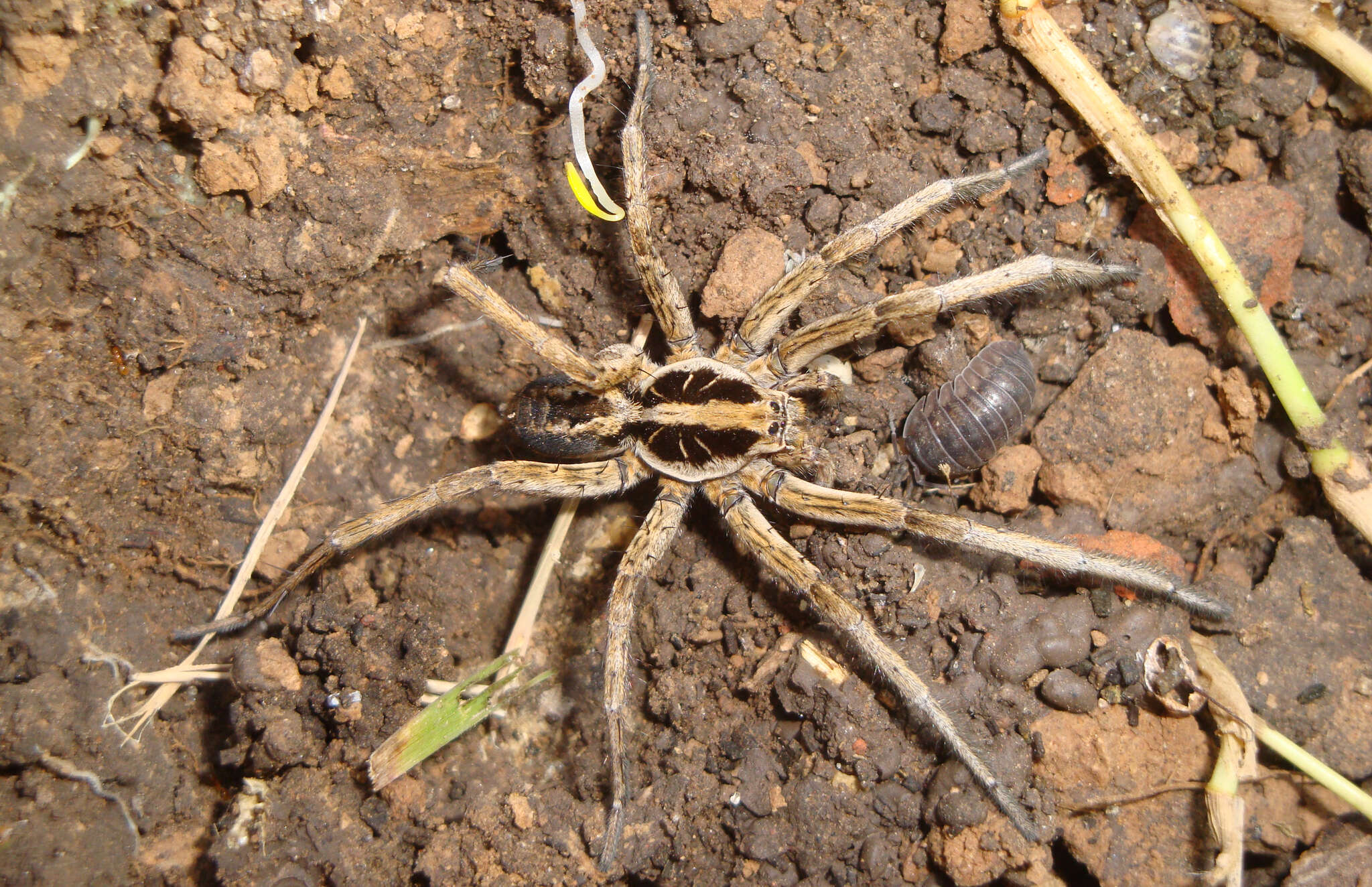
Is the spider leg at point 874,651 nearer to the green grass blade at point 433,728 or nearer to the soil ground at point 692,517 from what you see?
the soil ground at point 692,517

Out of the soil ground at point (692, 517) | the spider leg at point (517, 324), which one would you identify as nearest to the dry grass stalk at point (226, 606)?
the soil ground at point (692, 517)

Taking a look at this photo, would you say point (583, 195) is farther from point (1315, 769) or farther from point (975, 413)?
point (1315, 769)

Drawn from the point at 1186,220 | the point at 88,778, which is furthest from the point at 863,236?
the point at 88,778

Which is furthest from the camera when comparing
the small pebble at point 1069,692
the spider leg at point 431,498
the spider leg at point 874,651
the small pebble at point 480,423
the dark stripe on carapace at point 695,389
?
the small pebble at point 480,423

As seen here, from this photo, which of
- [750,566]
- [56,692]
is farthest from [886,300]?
[56,692]

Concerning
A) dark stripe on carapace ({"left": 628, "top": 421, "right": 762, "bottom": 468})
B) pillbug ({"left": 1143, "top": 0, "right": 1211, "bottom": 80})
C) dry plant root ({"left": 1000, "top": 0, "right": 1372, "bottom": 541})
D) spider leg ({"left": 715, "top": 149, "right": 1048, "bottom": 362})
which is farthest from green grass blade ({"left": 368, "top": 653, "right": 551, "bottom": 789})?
pillbug ({"left": 1143, "top": 0, "right": 1211, "bottom": 80})

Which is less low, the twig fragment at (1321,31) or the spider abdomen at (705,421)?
the twig fragment at (1321,31)

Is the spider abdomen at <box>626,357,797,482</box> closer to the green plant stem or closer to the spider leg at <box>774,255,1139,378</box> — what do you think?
the spider leg at <box>774,255,1139,378</box>
